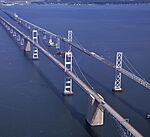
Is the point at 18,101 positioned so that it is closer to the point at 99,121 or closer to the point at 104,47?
the point at 99,121

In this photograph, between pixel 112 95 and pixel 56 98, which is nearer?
pixel 56 98

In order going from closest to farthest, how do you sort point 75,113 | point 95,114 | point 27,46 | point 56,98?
point 95,114
point 75,113
point 56,98
point 27,46

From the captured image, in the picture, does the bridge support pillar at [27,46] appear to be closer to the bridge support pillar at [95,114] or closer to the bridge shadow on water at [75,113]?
the bridge shadow on water at [75,113]

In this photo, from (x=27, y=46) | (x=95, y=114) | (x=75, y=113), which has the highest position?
(x=95, y=114)

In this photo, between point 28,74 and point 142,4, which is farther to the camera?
point 142,4

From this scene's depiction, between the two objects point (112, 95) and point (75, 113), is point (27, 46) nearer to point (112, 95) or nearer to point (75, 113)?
point (112, 95)

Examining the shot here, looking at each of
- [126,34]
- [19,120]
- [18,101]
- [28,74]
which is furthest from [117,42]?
[19,120]

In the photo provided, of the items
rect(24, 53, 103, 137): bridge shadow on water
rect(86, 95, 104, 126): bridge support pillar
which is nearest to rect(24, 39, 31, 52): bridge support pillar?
rect(24, 53, 103, 137): bridge shadow on water

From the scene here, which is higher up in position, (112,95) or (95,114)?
(95,114)

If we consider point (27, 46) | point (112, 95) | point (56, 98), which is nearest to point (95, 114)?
point (56, 98)
